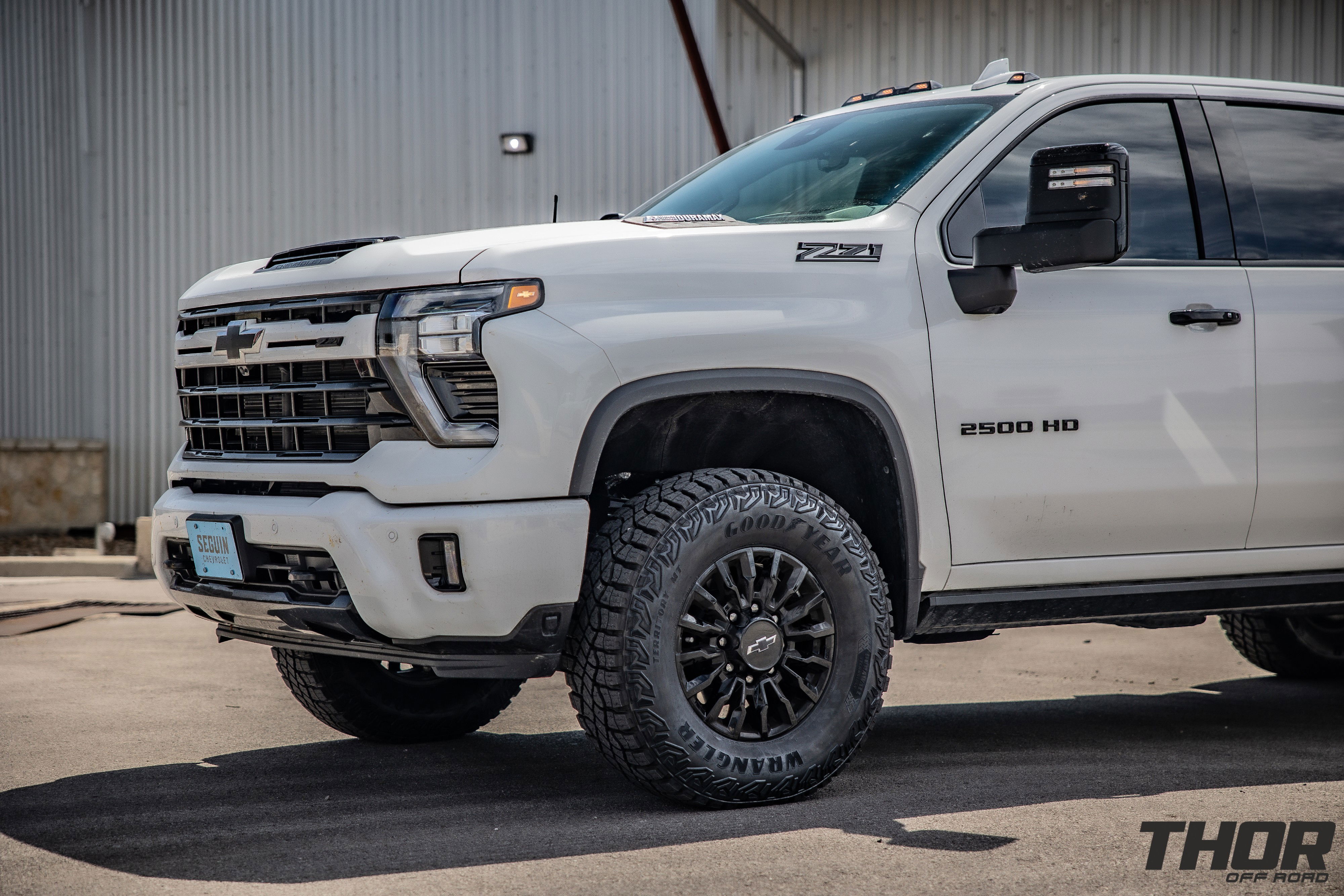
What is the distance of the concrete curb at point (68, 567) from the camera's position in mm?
10953

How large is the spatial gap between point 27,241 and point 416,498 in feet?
42.4

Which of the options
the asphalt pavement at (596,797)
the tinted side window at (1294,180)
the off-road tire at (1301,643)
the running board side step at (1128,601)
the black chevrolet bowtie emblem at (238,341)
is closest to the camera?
the asphalt pavement at (596,797)

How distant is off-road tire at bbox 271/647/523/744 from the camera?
4.70m

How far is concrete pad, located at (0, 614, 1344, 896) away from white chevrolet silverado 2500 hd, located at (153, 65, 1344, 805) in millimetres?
321

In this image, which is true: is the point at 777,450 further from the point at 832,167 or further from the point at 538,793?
the point at 538,793

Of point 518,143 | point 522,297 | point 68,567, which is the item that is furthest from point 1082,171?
point 518,143

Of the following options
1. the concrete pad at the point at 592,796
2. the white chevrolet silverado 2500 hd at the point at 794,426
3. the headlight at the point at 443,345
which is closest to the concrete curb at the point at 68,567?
the concrete pad at the point at 592,796

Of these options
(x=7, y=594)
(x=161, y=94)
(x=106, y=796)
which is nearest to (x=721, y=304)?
(x=106, y=796)

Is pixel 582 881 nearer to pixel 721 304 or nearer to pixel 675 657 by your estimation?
pixel 675 657

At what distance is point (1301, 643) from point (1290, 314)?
2.50m

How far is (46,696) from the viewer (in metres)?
5.73

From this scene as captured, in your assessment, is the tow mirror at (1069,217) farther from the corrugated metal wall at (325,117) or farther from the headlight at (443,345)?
the corrugated metal wall at (325,117)

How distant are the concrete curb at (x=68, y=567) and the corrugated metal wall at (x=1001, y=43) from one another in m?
6.13

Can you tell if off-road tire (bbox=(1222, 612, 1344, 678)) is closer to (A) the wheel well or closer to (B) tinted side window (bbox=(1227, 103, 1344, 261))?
(B) tinted side window (bbox=(1227, 103, 1344, 261))
